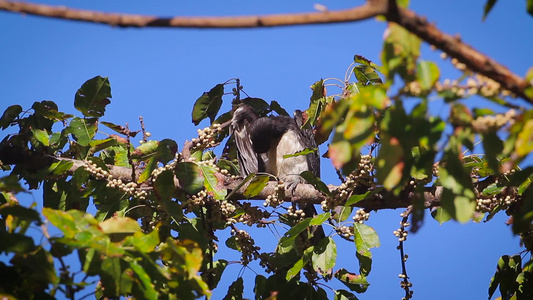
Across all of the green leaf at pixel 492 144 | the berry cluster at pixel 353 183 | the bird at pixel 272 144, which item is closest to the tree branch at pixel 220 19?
the green leaf at pixel 492 144

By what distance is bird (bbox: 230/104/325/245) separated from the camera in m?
4.83

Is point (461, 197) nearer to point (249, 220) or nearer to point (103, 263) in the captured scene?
point (103, 263)

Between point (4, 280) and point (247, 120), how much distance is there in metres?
3.17

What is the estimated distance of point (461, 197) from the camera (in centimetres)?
156

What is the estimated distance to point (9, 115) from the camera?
348 centimetres

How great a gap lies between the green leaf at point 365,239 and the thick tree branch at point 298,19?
62.0 inches

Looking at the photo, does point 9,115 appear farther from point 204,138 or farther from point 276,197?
point 276,197

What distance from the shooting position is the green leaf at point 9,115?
3473 millimetres

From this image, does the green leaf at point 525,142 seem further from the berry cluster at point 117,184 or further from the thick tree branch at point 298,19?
the berry cluster at point 117,184

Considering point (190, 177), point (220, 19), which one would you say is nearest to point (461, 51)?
point (220, 19)

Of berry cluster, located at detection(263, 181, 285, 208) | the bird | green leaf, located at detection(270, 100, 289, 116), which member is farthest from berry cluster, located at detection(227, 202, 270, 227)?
the bird

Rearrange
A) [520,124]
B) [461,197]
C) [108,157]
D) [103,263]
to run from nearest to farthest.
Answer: [520,124], [461,197], [103,263], [108,157]

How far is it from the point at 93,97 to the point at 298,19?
2385 mm

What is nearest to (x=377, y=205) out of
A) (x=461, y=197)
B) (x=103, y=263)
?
(x=461, y=197)
